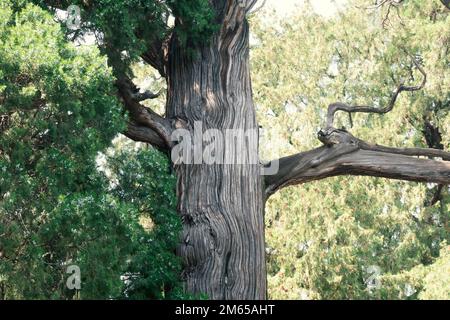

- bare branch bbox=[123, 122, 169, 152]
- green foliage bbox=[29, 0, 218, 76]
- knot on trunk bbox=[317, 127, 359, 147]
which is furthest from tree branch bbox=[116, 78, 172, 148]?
knot on trunk bbox=[317, 127, 359, 147]

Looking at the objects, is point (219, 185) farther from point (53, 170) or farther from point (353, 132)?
point (353, 132)

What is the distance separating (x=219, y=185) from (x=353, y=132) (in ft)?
30.1

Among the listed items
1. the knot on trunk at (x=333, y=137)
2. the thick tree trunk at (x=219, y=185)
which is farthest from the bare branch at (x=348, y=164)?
the thick tree trunk at (x=219, y=185)

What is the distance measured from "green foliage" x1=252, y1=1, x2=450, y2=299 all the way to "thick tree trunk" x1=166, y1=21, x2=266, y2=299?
705cm

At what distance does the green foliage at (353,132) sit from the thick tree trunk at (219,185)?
7.05 m

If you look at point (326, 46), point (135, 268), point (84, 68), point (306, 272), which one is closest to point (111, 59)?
point (84, 68)

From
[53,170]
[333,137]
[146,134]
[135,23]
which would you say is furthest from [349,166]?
[53,170]

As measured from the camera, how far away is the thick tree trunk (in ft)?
37.8

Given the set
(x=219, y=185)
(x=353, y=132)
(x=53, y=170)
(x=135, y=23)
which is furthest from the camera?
(x=353, y=132)

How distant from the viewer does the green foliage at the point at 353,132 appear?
1952cm

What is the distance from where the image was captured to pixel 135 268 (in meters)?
10.7

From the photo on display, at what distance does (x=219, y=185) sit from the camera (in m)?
11.9

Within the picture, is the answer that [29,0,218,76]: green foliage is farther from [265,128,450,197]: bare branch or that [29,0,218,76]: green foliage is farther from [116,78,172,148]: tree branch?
[265,128,450,197]: bare branch

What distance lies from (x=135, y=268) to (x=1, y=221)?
2283 millimetres
